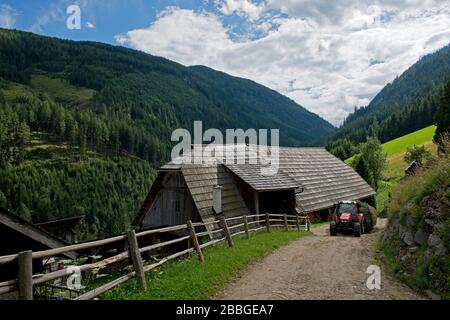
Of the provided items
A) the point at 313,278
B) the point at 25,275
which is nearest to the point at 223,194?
the point at 313,278

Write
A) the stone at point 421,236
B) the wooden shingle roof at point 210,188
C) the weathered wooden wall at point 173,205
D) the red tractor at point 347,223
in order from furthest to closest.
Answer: the weathered wooden wall at point 173,205, the wooden shingle roof at point 210,188, the red tractor at point 347,223, the stone at point 421,236

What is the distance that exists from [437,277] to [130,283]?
6.53 metres

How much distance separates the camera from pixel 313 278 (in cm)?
925

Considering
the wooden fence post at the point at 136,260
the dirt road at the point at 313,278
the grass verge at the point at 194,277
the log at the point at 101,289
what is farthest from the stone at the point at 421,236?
the log at the point at 101,289

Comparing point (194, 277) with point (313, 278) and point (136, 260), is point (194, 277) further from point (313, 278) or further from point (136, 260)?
point (313, 278)

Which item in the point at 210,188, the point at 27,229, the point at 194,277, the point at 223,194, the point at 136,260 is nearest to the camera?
the point at 136,260

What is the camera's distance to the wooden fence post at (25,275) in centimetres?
522

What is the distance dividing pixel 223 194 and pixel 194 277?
14031 mm

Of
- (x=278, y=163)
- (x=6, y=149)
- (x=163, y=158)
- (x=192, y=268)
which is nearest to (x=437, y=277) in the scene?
(x=192, y=268)

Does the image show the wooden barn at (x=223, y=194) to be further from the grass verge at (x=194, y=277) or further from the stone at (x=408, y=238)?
the stone at (x=408, y=238)

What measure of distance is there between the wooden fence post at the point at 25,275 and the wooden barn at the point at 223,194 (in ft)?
49.6

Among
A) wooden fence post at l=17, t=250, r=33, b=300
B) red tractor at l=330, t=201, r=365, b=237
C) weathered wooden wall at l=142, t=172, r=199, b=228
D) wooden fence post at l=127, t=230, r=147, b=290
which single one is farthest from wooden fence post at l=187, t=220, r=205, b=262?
red tractor at l=330, t=201, r=365, b=237

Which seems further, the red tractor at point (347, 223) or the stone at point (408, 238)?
the red tractor at point (347, 223)
